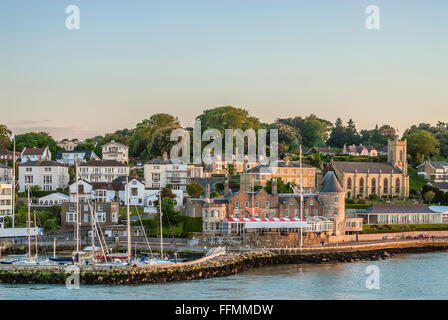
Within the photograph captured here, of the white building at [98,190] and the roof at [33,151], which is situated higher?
the roof at [33,151]

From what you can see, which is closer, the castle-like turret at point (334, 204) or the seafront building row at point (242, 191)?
the seafront building row at point (242, 191)

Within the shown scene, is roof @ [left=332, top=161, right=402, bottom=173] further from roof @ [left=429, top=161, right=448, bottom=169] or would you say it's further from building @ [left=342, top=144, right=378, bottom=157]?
building @ [left=342, top=144, right=378, bottom=157]

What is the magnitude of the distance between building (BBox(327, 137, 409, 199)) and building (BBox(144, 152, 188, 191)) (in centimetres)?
1687

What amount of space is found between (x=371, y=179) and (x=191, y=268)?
1784 inches

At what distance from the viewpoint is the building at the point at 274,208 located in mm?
63375

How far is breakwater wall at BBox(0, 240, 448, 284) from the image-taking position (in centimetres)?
4747

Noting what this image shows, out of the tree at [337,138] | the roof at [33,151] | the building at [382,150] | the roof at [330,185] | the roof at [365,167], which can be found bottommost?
the roof at [330,185]

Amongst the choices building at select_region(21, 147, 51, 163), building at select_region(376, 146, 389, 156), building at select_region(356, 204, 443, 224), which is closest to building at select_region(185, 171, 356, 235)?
building at select_region(356, 204, 443, 224)

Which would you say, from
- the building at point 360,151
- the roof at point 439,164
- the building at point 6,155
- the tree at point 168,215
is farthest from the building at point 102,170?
the building at point 360,151

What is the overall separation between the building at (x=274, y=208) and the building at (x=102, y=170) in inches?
969

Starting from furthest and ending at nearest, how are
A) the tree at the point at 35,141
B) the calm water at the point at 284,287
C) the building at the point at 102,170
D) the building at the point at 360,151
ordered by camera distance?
the building at the point at 360,151 → the tree at the point at 35,141 → the building at the point at 102,170 → the calm water at the point at 284,287

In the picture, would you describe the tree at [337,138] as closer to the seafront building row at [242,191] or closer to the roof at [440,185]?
the seafront building row at [242,191]

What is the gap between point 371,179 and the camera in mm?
90562
